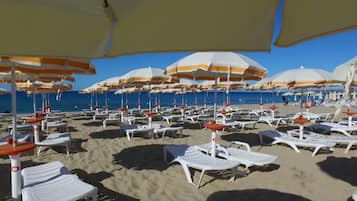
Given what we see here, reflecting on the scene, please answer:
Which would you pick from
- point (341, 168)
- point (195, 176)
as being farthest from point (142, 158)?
point (341, 168)

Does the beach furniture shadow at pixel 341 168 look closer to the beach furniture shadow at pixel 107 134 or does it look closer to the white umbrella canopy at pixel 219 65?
the white umbrella canopy at pixel 219 65

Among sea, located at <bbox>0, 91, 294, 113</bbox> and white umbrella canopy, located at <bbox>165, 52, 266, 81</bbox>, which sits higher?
white umbrella canopy, located at <bbox>165, 52, 266, 81</bbox>

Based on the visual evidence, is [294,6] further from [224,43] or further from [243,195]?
[243,195]

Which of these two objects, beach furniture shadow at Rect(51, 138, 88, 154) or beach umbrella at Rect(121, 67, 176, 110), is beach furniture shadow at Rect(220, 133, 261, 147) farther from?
beach furniture shadow at Rect(51, 138, 88, 154)

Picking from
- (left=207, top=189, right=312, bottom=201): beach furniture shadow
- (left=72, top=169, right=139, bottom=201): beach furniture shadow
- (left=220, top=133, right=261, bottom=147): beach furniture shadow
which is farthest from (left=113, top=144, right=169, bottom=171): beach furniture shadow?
(left=220, top=133, right=261, bottom=147): beach furniture shadow

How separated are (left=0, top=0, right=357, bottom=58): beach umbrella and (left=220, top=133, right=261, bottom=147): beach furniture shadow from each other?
20.3ft

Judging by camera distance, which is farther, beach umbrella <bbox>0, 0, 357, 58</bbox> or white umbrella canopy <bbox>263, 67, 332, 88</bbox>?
white umbrella canopy <bbox>263, 67, 332, 88</bbox>

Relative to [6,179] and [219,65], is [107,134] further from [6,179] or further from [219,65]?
[219,65]

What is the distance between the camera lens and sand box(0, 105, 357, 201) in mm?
3684

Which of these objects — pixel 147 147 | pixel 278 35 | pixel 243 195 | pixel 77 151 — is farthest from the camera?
pixel 147 147

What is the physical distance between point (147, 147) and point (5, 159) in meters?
3.09

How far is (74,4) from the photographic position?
1105 millimetres

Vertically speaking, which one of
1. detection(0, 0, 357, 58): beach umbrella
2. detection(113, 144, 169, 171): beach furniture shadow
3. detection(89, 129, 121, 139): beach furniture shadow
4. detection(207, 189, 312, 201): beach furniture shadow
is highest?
detection(0, 0, 357, 58): beach umbrella

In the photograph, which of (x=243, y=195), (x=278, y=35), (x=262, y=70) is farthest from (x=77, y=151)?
(x=278, y=35)
